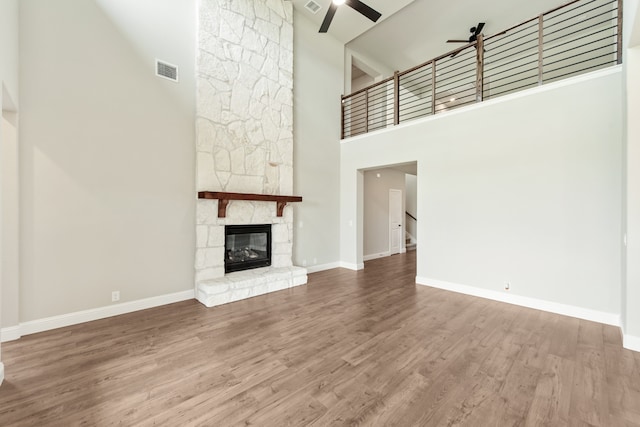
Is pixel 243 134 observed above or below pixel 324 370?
above

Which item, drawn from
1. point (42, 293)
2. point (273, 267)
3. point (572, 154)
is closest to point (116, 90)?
point (42, 293)

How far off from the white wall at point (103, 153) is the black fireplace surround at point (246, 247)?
0.65 m

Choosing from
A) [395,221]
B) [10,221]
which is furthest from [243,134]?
[395,221]

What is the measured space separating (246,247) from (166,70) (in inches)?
122

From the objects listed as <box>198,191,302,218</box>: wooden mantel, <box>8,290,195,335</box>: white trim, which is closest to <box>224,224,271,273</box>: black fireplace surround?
<box>198,191,302,218</box>: wooden mantel

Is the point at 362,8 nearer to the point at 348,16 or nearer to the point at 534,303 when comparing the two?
the point at 348,16

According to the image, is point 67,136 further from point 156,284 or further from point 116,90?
point 156,284

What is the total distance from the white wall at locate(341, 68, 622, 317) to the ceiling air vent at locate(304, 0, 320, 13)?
3.19m

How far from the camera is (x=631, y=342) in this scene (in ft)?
8.86

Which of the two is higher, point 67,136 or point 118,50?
point 118,50

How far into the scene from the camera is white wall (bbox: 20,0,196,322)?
3.04 meters

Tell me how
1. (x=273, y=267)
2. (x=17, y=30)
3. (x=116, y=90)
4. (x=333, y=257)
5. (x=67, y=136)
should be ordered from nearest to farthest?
(x=17, y=30), (x=67, y=136), (x=116, y=90), (x=273, y=267), (x=333, y=257)

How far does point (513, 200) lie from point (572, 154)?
874 mm

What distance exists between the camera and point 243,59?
4.75 m
